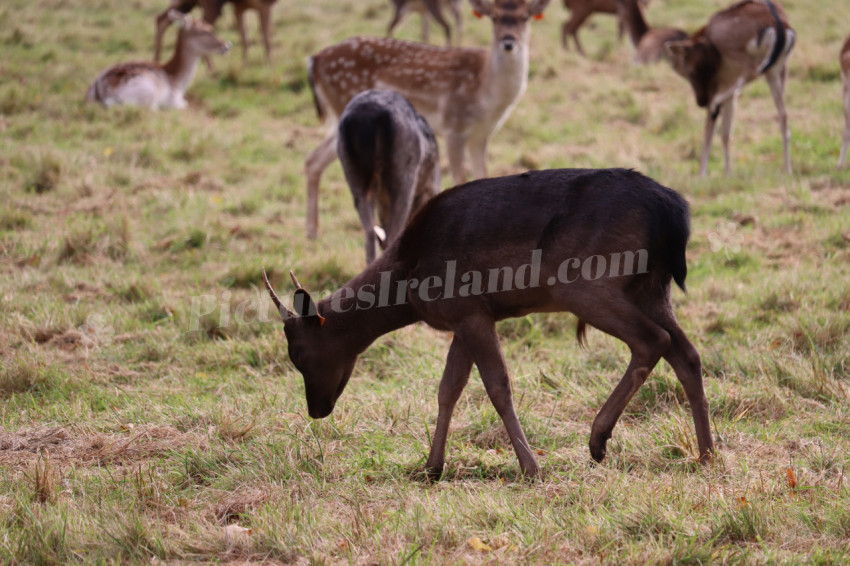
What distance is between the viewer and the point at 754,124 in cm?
1049

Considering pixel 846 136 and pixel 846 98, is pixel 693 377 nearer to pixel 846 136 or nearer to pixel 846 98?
pixel 846 136

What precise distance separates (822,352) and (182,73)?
32.0 feet

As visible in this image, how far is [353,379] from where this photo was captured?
16.8ft

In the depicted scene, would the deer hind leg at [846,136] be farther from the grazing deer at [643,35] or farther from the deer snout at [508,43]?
the grazing deer at [643,35]

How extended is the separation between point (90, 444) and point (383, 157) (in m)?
2.90

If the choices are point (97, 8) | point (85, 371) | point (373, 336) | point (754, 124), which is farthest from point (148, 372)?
point (97, 8)

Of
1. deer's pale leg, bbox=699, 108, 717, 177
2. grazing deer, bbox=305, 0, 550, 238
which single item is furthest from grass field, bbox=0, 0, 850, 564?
grazing deer, bbox=305, 0, 550, 238

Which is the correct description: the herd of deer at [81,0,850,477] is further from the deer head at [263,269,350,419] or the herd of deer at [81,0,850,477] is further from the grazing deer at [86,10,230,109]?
the grazing deer at [86,10,230,109]

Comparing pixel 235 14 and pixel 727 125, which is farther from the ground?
pixel 235 14

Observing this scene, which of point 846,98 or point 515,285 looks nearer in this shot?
point 515,285

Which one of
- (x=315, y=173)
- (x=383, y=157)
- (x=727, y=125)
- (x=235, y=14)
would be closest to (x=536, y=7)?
(x=727, y=125)

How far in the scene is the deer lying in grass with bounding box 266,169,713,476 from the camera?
356 centimetres

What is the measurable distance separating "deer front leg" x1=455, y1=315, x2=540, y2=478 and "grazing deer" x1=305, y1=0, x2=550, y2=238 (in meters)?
4.82

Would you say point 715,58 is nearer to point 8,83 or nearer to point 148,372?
Result: point 148,372
